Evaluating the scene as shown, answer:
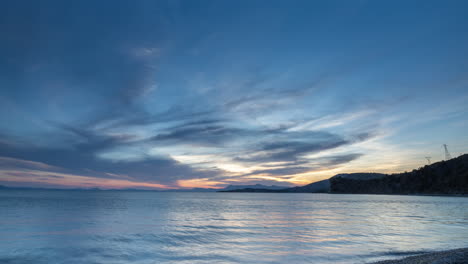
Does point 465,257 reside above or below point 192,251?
above

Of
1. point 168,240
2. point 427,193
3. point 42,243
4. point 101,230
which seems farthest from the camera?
point 427,193

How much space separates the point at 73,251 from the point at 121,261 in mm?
4878

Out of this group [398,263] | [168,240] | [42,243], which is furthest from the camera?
[168,240]

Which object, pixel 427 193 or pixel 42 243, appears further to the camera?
pixel 427 193

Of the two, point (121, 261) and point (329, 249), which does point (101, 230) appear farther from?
point (329, 249)

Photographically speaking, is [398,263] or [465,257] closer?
[465,257]

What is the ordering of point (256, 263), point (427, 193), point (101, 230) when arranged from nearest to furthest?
1. point (256, 263)
2. point (101, 230)
3. point (427, 193)

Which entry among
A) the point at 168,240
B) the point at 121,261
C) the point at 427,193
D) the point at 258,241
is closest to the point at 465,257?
the point at 258,241

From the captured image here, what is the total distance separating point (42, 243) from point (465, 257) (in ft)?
87.3

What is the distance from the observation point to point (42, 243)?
69.1ft

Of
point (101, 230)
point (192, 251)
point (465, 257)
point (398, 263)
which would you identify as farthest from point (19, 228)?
point (465, 257)

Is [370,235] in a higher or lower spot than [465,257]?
lower

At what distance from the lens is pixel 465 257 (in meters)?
10.8

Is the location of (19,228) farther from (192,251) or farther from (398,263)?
(398,263)
